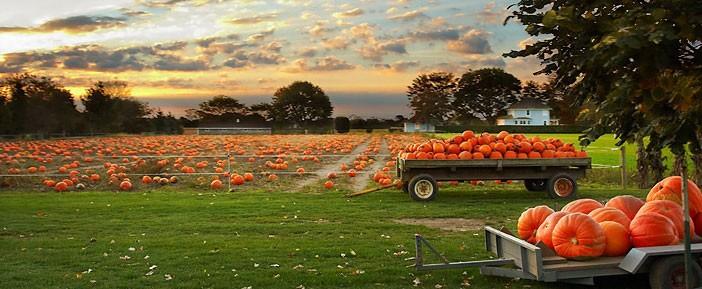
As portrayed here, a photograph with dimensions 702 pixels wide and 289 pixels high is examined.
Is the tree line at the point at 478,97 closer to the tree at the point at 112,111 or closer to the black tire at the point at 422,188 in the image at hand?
the tree at the point at 112,111

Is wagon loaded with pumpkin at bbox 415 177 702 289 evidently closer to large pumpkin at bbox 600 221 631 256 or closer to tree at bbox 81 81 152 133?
large pumpkin at bbox 600 221 631 256

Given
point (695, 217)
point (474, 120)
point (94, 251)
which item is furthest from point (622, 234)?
point (474, 120)

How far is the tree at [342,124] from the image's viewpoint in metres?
95.4

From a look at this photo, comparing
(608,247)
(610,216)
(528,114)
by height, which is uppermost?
(528,114)

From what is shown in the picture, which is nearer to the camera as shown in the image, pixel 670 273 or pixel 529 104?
pixel 670 273

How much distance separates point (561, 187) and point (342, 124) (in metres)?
80.4

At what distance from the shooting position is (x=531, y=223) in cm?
761

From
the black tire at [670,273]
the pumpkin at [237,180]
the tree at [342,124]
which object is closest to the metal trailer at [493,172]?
the pumpkin at [237,180]

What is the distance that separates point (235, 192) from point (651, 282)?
516 inches

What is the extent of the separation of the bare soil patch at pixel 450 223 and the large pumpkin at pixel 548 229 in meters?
4.38

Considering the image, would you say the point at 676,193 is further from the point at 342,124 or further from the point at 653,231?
the point at 342,124

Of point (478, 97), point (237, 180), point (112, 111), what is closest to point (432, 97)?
point (478, 97)

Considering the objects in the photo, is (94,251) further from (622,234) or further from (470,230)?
(622,234)

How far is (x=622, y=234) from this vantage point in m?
6.72
